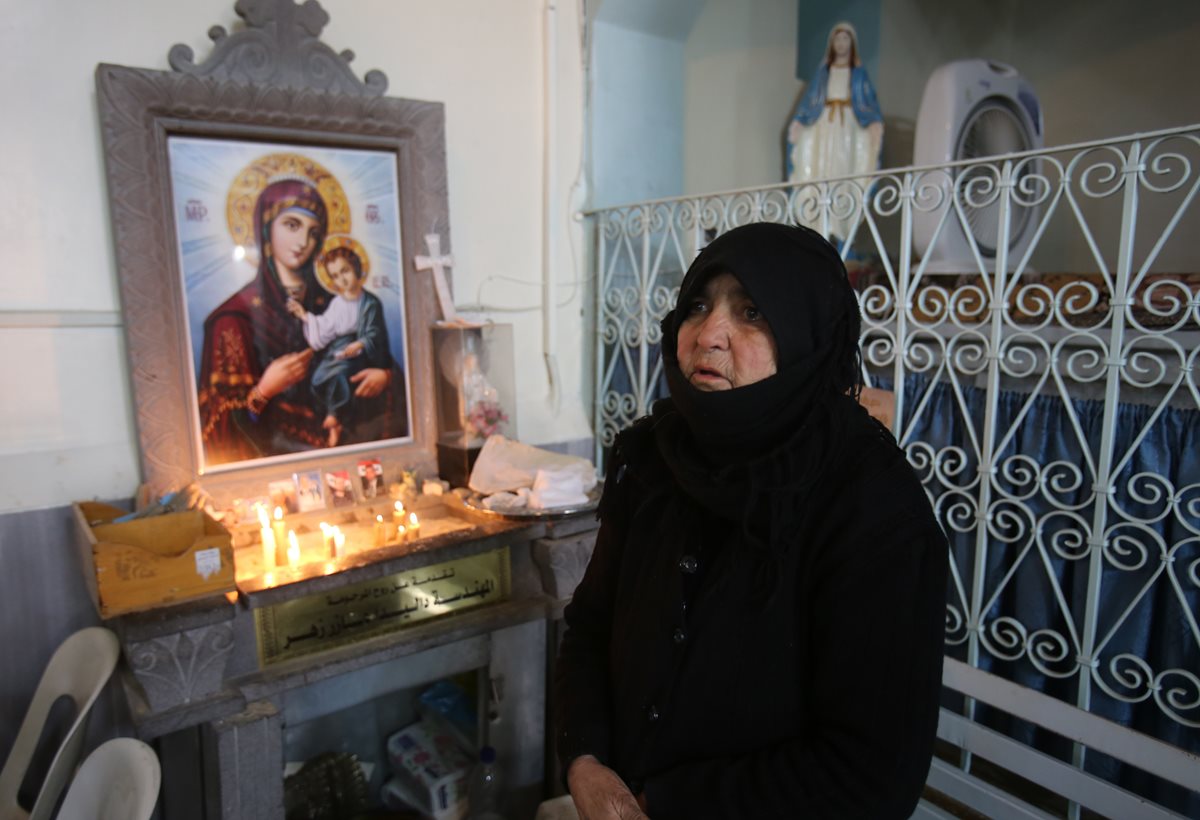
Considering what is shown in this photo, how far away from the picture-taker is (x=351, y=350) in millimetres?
2289

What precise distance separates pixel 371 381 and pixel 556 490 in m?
0.69

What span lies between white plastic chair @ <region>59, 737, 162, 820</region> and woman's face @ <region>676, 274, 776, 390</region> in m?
1.17

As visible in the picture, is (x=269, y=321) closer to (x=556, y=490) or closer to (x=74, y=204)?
(x=74, y=204)

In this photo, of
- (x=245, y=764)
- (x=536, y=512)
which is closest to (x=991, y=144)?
(x=536, y=512)

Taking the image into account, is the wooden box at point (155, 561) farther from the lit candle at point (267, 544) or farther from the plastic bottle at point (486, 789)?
the plastic bottle at point (486, 789)

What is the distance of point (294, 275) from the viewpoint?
2.16 m

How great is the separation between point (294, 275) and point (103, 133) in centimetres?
55

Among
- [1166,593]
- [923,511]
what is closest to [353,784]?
[923,511]

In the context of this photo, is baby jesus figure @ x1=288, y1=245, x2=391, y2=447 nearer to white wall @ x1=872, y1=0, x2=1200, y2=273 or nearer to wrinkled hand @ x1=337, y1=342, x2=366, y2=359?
wrinkled hand @ x1=337, y1=342, x2=366, y2=359

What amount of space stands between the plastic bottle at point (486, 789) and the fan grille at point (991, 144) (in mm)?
2324

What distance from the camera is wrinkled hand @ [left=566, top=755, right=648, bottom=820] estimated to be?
43.5 inches

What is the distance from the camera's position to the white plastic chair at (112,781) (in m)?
1.31

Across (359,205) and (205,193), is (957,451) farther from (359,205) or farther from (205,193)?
(205,193)

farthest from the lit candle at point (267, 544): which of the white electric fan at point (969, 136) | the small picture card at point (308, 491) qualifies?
the white electric fan at point (969, 136)
